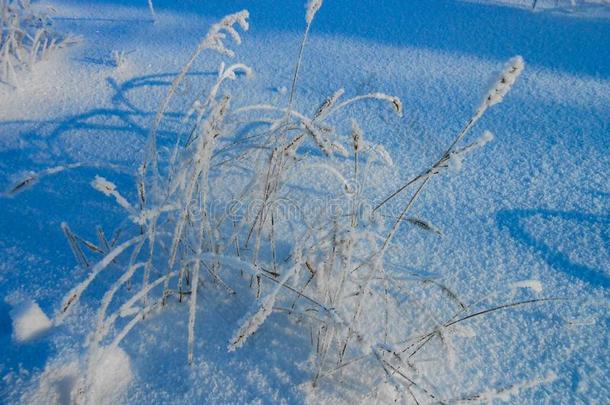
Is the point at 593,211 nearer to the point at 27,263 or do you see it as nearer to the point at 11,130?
the point at 27,263

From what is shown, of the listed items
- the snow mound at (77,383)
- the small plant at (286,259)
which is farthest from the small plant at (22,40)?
the snow mound at (77,383)

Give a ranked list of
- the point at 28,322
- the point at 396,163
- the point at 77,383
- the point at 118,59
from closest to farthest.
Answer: the point at 77,383
the point at 28,322
the point at 396,163
the point at 118,59

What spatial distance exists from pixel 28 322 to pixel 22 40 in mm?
1336

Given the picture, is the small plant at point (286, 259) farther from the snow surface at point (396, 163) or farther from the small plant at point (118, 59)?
the small plant at point (118, 59)

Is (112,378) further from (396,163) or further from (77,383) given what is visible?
(396,163)

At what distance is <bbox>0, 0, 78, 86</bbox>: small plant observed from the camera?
1.38 m

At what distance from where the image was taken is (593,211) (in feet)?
3.04


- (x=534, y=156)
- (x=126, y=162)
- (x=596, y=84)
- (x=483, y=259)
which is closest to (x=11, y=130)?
(x=126, y=162)

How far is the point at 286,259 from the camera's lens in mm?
798

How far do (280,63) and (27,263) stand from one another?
39.2 inches

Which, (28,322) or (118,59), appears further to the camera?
(118,59)

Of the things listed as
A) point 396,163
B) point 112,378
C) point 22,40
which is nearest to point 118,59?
point 22,40

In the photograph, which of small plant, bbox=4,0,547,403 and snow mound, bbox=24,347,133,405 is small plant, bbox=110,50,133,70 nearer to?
small plant, bbox=4,0,547,403

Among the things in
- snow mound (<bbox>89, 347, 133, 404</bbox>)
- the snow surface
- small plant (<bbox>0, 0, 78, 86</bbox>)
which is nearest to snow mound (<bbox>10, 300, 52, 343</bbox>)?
the snow surface
